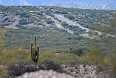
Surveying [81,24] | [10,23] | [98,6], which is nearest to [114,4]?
[98,6]

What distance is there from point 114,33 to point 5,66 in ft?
19.1

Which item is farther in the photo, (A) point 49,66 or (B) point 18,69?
(A) point 49,66

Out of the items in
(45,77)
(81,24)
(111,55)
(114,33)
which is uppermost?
(114,33)

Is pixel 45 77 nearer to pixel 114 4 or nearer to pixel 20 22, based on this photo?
pixel 20 22

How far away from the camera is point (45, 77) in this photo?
652cm

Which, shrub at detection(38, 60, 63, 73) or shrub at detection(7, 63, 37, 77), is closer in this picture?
shrub at detection(7, 63, 37, 77)

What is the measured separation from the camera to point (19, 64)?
28.6ft

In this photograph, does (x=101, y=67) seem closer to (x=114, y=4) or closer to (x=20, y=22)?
(x=20, y=22)

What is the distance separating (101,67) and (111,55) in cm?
128

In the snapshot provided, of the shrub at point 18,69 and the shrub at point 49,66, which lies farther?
the shrub at point 49,66

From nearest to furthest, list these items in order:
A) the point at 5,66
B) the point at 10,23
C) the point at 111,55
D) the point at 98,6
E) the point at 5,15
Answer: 1. the point at 111,55
2. the point at 5,66
3. the point at 10,23
4. the point at 5,15
5. the point at 98,6

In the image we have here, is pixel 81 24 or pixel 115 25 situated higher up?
pixel 115 25

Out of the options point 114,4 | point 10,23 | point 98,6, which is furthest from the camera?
point 114,4

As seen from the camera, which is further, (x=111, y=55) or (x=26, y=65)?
(x=26, y=65)
